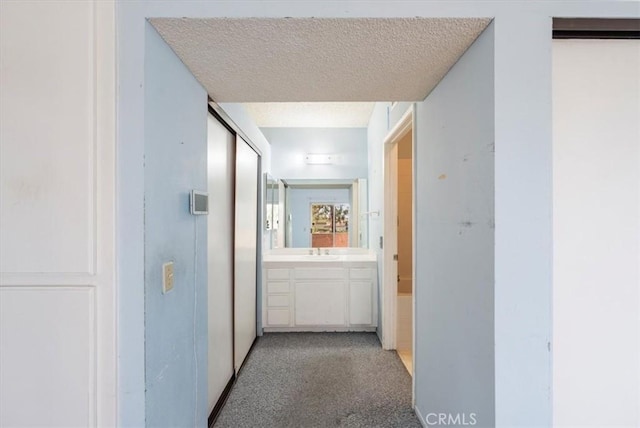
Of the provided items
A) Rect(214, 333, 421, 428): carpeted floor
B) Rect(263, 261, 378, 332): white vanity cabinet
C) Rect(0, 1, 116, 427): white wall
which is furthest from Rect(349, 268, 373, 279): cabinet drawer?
Rect(0, 1, 116, 427): white wall

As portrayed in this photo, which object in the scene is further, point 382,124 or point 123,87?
point 382,124

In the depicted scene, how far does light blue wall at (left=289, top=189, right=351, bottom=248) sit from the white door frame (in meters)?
0.88

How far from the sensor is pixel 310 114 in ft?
10.2

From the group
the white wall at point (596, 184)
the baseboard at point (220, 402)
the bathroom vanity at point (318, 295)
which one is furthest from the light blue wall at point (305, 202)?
the white wall at point (596, 184)

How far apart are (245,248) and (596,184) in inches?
87.3

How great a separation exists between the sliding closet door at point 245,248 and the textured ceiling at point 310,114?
22.5 inches

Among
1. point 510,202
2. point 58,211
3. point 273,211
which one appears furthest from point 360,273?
point 58,211

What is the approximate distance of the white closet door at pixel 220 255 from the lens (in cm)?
175

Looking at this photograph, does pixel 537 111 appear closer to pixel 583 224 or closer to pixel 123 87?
pixel 583 224

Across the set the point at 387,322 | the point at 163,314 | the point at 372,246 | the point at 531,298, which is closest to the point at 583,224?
the point at 531,298

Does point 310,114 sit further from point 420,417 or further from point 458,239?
point 420,417

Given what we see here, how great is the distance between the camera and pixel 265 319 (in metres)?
3.04

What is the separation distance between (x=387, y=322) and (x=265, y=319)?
126 centimetres

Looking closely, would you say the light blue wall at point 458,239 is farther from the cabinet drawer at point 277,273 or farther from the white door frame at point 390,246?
the cabinet drawer at point 277,273
